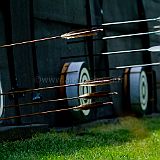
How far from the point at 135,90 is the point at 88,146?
4.90 metres

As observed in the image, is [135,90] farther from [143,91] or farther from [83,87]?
[83,87]

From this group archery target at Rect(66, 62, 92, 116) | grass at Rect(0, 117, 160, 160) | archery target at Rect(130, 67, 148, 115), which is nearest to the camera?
grass at Rect(0, 117, 160, 160)

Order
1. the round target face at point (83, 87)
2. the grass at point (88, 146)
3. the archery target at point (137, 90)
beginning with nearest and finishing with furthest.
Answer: the grass at point (88, 146) < the round target face at point (83, 87) < the archery target at point (137, 90)

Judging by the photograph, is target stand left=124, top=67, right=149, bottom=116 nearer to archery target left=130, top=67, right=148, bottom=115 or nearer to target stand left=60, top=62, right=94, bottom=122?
archery target left=130, top=67, right=148, bottom=115

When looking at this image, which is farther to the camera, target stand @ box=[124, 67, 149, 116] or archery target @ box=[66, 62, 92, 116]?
target stand @ box=[124, 67, 149, 116]

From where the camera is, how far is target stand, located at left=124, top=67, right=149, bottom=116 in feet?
34.6

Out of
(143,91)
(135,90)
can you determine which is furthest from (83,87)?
(143,91)

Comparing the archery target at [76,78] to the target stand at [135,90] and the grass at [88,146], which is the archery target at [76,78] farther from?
the target stand at [135,90]

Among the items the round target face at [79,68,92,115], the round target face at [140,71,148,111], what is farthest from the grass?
the round target face at [140,71,148,111]

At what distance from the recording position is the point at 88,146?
5762 millimetres

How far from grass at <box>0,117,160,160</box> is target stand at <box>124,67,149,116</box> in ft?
9.83

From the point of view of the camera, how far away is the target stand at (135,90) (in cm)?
1055

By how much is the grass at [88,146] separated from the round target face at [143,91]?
10.6 feet

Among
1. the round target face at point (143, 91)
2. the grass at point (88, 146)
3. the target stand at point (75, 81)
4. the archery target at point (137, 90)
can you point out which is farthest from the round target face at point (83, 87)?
the round target face at point (143, 91)
